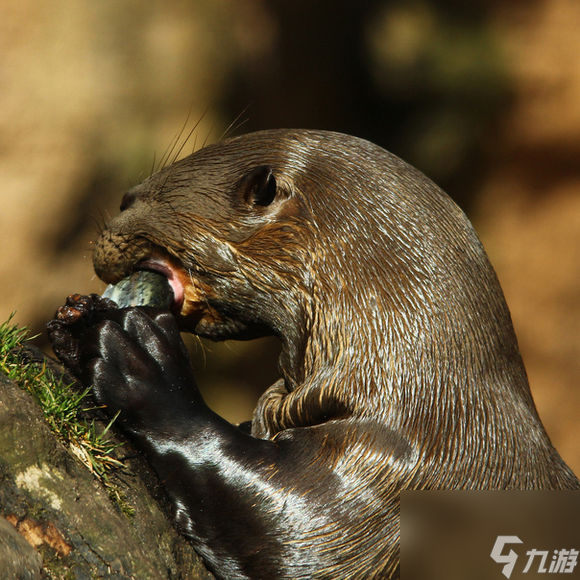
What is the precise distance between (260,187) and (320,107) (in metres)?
2.75

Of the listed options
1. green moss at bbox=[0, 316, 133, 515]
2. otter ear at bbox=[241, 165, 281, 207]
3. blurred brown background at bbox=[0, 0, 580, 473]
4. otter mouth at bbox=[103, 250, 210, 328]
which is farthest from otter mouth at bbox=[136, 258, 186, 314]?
blurred brown background at bbox=[0, 0, 580, 473]

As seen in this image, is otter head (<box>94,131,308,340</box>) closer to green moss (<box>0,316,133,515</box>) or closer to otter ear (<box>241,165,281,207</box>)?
otter ear (<box>241,165,281,207</box>)

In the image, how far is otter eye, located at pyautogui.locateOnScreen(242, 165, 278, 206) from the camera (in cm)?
255

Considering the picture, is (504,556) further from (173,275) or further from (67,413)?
(173,275)

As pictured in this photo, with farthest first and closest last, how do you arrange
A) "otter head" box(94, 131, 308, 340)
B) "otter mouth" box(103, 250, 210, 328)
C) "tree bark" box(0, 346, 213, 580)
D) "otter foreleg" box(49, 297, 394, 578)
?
"otter mouth" box(103, 250, 210, 328) < "otter head" box(94, 131, 308, 340) < "otter foreleg" box(49, 297, 394, 578) < "tree bark" box(0, 346, 213, 580)

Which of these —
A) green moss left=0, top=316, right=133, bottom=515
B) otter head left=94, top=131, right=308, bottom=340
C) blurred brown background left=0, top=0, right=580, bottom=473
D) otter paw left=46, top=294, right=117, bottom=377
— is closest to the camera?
green moss left=0, top=316, right=133, bottom=515

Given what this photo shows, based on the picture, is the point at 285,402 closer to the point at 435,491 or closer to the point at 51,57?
the point at 435,491

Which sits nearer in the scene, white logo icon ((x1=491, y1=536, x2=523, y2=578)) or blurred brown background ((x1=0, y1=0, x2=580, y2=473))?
white logo icon ((x1=491, y1=536, x2=523, y2=578))

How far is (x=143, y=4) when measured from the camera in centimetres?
475

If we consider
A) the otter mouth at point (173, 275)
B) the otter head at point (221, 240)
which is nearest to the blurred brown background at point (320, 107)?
the otter head at point (221, 240)

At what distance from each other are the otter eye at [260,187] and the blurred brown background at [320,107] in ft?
6.78

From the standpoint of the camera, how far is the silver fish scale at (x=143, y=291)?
2615 mm

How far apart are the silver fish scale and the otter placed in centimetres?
4

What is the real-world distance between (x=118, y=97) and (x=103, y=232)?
6.99 feet
